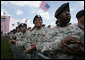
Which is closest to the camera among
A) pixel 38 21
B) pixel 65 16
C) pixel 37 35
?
pixel 65 16

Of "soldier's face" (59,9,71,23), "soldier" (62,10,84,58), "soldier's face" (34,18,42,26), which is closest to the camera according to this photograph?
"soldier" (62,10,84,58)

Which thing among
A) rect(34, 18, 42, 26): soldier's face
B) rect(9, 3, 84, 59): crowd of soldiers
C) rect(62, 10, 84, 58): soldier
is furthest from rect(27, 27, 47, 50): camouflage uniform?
rect(62, 10, 84, 58): soldier

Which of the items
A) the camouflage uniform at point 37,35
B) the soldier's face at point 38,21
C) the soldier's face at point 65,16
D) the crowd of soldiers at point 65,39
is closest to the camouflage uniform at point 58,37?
the crowd of soldiers at point 65,39

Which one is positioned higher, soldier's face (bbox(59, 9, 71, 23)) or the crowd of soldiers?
soldier's face (bbox(59, 9, 71, 23))

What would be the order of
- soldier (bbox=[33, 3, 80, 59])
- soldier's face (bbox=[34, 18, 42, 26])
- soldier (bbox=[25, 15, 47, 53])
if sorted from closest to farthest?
soldier (bbox=[33, 3, 80, 59]), soldier's face (bbox=[34, 18, 42, 26]), soldier (bbox=[25, 15, 47, 53])

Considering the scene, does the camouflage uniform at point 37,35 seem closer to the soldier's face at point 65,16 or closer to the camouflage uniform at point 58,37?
the camouflage uniform at point 58,37

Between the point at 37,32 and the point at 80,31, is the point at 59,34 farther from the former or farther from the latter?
the point at 37,32

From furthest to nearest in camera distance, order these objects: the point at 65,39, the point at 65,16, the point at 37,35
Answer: the point at 37,35
the point at 65,16
the point at 65,39

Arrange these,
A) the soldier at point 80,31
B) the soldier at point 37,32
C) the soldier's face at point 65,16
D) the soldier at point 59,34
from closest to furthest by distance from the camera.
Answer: the soldier at point 80,31
the soldier at point 59,34
the soldier's face at point 65,16
the soldier at point 37,32

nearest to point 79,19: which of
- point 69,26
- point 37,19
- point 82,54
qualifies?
point 69,26

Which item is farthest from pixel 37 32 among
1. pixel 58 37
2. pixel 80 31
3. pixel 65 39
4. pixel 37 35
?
pixel 65 39

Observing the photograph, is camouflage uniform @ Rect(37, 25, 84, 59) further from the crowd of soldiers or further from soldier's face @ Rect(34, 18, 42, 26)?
soldier's face @ Rect(34, 18, 42, 26)

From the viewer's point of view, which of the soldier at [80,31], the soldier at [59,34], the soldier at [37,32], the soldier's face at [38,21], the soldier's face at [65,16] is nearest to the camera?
the soldier at [80,31]

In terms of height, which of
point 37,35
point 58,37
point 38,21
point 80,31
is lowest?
point 37,35
